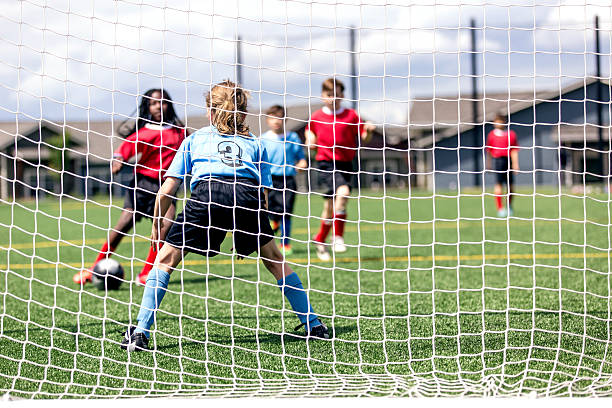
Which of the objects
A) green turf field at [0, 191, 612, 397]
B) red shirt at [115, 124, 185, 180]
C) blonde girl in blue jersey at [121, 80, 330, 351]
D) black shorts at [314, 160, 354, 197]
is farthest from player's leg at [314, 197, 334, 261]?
blonde girl in blue jersey at [121, 80, 330, 351]

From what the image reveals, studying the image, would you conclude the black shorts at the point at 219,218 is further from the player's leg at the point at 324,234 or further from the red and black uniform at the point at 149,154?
the player's leg at the point at 324,234

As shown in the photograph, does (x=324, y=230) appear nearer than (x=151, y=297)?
No

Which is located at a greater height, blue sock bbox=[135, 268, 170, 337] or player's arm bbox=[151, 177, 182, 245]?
player's arm bbox=[151, 177, 182, 245]

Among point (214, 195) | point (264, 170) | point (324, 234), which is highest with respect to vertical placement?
point (264, 170)

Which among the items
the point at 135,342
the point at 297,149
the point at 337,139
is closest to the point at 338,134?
the point at 337,139

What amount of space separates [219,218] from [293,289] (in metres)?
0.62

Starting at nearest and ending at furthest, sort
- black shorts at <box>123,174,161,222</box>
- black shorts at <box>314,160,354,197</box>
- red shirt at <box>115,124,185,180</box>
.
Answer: red shirt at <box>115,124,185,180</box> → black shorts at <box>123,174,161,222</box> → black shorts at <box>314,160,354,197</box>

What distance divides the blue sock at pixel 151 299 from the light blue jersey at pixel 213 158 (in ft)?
1.67

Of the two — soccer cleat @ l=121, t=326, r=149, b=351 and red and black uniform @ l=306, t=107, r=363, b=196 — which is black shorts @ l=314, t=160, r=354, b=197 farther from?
soccer cleat @ l=121, t=326, r=149, b=351

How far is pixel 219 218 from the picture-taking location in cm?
370

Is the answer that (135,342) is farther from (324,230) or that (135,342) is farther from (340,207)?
(324,230)

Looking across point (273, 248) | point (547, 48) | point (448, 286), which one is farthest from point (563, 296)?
point (273, 248)

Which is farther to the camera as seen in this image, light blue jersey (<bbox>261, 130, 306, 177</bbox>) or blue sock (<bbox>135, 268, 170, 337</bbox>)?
light blue jersey (<bbox>261, 130, 306, 177</bbox>)

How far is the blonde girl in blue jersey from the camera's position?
12.1ft
